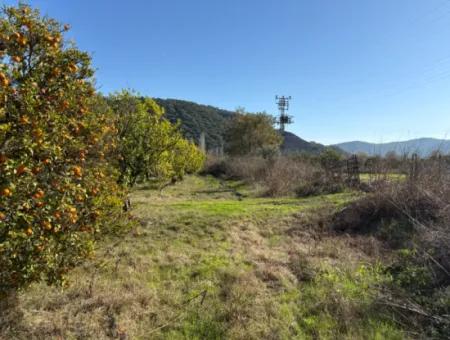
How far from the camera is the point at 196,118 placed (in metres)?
66.2

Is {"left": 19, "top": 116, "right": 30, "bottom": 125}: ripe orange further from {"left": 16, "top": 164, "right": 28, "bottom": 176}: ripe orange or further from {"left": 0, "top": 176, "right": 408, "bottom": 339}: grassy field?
{"left": 0, "top": 176, "right": 408, "bottom": 339}: grassy field

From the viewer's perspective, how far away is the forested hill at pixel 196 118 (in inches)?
2345

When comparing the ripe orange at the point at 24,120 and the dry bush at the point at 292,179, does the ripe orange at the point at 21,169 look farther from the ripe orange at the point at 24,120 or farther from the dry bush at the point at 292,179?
the dry bush at the point at 292,179

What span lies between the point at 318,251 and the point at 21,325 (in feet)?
17.5

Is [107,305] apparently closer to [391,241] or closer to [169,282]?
[169,282]

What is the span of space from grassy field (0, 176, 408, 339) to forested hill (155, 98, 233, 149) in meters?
50.2

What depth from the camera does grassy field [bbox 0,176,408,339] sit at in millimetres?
3971

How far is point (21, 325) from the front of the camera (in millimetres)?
3828

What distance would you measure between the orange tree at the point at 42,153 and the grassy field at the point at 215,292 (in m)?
0.93

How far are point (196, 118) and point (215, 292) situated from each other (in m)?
62.7

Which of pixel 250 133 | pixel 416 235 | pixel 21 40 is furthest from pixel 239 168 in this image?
pixel 21 40

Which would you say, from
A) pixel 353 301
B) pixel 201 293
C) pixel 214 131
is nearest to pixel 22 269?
pixel 201 293

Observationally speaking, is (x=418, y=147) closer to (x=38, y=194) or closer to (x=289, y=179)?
(x=289, y=179)

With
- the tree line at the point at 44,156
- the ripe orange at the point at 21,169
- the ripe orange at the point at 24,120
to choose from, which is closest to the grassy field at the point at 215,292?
the tree line at the point at 44,156
